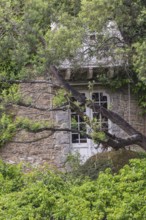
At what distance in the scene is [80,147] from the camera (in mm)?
14594

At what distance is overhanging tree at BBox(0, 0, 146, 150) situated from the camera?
34.1 feet

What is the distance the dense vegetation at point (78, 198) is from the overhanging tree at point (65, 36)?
135 cm

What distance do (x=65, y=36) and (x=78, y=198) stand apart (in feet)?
10.9

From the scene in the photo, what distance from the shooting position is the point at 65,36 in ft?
34.0

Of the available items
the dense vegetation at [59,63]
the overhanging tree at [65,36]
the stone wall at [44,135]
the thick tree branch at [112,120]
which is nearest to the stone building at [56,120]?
the stone wall at [44,135]

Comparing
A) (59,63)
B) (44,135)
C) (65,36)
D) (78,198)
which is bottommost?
(78,198)

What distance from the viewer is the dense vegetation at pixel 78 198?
797cm

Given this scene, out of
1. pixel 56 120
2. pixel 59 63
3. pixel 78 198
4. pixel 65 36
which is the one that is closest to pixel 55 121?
pixel 56 120

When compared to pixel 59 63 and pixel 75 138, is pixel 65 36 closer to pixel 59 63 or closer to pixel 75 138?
pixel 59 63

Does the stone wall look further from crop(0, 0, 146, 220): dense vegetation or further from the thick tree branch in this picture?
the thick tree branch

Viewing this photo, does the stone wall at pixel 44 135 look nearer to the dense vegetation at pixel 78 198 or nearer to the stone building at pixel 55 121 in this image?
the stone building at pixel 55 121

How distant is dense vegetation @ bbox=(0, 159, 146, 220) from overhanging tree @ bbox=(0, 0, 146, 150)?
135cm

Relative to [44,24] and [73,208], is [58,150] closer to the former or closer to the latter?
[44,24]

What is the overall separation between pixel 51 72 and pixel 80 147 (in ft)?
10.8
